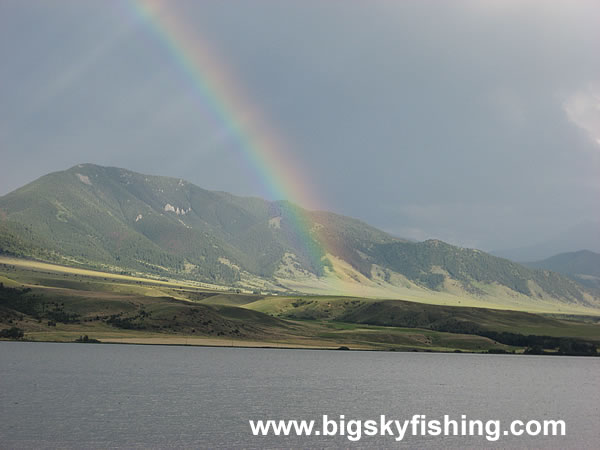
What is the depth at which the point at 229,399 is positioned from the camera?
10762 centimetres

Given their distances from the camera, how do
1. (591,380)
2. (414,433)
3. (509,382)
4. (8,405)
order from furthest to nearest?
(591,380), (509,382), (8,405), (414,433)

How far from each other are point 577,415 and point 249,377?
237 ft

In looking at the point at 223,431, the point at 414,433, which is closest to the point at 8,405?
the point at 223,431

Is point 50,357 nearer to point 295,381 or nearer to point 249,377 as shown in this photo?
point 249,377

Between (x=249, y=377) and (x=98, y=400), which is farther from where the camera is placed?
(x=249, y=377)

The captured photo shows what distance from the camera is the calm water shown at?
73500 millimetres

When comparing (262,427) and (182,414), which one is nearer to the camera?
(262,427)

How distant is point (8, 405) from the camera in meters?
87.9

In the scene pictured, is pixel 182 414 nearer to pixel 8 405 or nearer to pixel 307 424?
pixel 307 424

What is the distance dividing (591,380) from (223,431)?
15627 centimetres

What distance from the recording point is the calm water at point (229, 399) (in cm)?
7350

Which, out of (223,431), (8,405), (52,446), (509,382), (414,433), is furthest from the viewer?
(509,382)

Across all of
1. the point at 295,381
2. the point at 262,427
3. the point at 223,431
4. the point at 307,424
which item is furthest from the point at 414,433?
the point at 295,381

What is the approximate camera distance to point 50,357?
6919 inches
